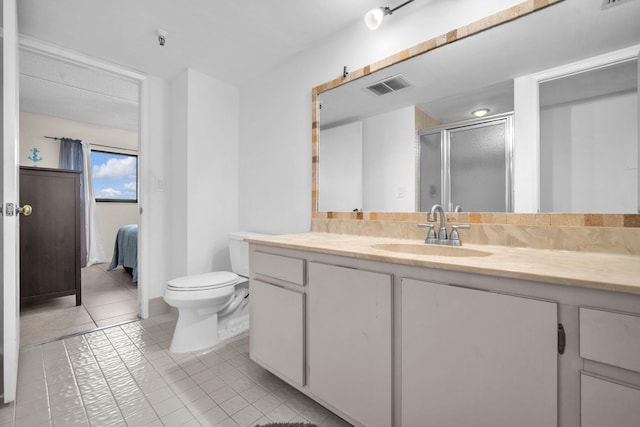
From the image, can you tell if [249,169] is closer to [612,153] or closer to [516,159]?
[516,159]

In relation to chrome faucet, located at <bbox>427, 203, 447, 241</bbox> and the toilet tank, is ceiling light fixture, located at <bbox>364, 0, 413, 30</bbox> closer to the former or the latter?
chrome faucet, located at <bbox>427, 203, 447, 241</bbox>

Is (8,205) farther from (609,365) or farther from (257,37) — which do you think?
(609,365)

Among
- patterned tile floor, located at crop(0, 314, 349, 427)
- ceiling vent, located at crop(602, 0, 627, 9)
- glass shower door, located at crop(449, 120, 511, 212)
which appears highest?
ceiling vent, located at crop(602, 0, 627, 9)

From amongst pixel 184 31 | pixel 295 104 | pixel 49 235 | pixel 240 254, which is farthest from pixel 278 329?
pixel 49 235

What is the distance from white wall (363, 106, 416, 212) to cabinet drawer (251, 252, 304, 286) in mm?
659

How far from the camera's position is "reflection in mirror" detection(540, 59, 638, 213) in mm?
1058

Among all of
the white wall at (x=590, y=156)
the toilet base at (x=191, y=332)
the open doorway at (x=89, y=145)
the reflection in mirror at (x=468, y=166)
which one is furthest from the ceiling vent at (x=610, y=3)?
the open doorway at (x=89, y=145)

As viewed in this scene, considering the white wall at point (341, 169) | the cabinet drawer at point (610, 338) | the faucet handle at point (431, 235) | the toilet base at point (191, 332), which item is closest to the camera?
the cabinet drawer at point (610, 338)

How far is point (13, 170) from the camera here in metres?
1.42

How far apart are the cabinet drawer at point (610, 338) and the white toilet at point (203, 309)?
1848 mm

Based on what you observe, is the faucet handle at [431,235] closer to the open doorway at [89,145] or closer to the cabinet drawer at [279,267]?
the cabinet drawer at [279,267]

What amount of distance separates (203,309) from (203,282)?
0.62ft

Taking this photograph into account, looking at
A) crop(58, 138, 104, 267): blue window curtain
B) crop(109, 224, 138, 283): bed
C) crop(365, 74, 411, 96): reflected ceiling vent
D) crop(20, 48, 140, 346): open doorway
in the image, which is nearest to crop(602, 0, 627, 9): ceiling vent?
crop(365, 74, 411, 96): reflected ceiling vent

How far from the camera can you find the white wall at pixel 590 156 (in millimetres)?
1059
